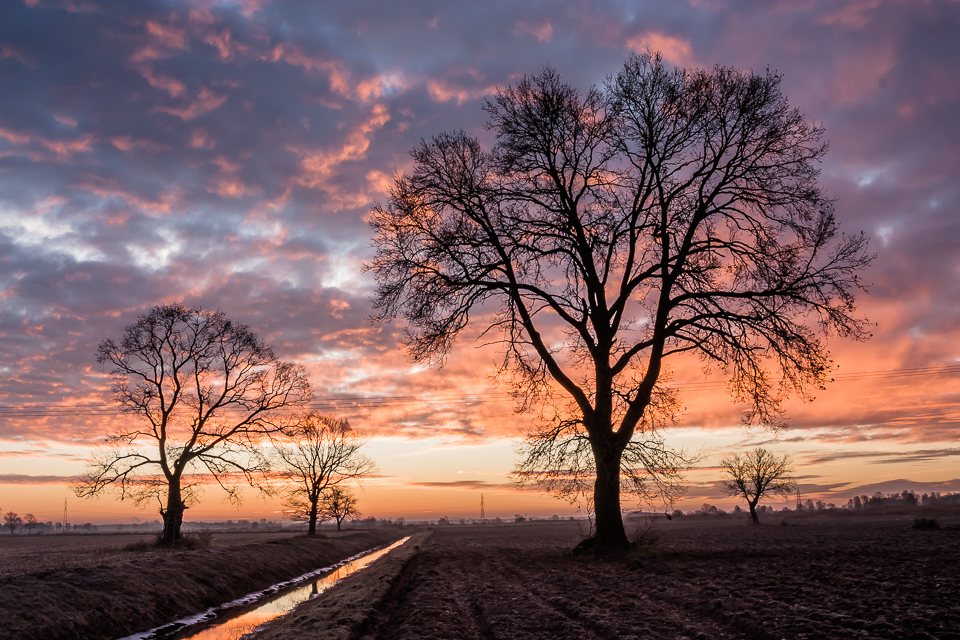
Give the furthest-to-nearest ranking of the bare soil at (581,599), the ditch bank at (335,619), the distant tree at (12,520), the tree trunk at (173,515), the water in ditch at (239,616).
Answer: the distant tree at (12,520) → the tree trunk at (173,515) → the water in ditch at (239,616) → the ditch bank at (335,619) → the bare soil at (581,599)

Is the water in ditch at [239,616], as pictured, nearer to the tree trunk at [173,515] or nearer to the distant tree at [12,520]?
the tree trunk at [173,515]

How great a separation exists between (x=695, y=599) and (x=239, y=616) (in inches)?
539

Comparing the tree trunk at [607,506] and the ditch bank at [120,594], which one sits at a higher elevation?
the tree trunk at [607,506]

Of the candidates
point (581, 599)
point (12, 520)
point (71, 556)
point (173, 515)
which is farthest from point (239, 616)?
point (12, 520)

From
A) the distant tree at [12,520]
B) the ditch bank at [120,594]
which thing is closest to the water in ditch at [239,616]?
the ditch bank at [120,594]

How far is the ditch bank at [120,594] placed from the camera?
1193 cm

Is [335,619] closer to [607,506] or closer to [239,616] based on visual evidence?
[239,616]

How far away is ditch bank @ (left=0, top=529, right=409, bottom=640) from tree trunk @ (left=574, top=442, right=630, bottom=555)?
40.6 feet

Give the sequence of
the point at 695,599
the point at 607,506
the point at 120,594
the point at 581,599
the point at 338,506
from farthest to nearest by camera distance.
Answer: the point at 338,506 < the point at 607,506 < the point at 120,594 < the point at 581,599 < the point at 695,599

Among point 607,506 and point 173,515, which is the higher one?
point 607,506

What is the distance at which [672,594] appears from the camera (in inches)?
430

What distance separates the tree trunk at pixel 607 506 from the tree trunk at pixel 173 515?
83.1 feet

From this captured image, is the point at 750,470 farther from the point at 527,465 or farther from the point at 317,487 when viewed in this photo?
the point at 527,465

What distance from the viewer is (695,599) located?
1021cm
